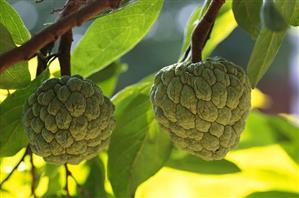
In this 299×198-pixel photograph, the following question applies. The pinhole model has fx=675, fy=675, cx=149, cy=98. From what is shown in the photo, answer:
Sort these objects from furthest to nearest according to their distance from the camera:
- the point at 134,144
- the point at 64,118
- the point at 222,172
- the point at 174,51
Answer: the point at 174,51
the point at 222,172
the point at 134,144
the point at 64,118

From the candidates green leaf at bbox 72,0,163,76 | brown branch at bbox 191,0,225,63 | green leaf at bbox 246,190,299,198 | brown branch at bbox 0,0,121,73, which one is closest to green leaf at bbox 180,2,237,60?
green leaf at bbox 72,0,163,76

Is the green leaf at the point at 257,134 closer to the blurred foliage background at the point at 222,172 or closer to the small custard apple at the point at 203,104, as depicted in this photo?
the blurred foliage background at the point at 222,172

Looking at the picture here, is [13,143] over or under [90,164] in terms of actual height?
over

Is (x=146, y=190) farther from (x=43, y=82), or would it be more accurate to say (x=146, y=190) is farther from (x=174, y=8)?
(x=174, y=8)

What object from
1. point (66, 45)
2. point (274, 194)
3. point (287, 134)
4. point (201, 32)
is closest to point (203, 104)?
point (201, 32)

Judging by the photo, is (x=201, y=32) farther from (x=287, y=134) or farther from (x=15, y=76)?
(x=287, y=134)

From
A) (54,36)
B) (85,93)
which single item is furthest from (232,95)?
(54,36)
